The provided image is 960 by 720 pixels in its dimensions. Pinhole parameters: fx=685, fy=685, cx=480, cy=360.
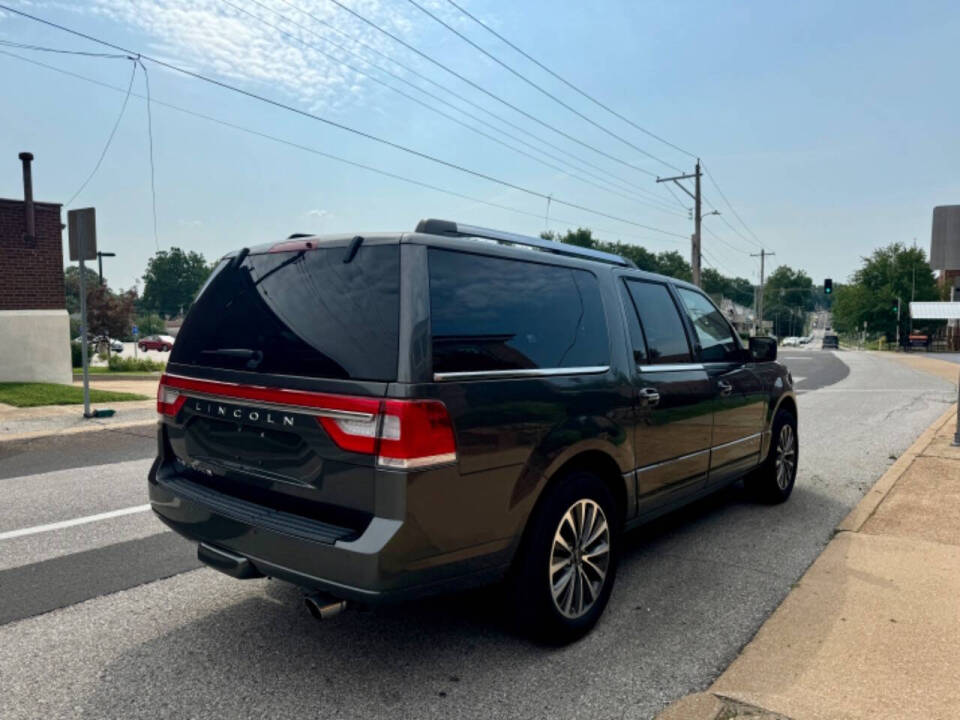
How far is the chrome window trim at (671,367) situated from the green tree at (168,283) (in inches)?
5776

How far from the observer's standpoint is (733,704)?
8.93 feet

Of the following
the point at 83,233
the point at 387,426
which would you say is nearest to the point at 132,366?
the point at 83,233

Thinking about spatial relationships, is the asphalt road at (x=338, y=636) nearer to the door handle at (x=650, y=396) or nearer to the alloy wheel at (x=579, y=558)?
the alloy wheel at (x=579, y=558)

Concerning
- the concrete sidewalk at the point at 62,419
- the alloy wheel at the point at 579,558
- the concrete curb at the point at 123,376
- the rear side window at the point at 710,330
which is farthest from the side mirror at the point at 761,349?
the concrete curb at the point at 123,376

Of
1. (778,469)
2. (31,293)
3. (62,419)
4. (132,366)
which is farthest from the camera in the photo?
(132,366)

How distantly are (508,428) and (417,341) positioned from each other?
22.6 inches

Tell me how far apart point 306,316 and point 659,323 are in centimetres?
232

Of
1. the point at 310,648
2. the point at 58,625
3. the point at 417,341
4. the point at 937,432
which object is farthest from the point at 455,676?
the point at 937,432

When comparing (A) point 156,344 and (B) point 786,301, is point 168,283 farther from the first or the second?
(B) point 786,301

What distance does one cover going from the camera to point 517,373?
305cm

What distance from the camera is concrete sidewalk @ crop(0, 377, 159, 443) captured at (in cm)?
969

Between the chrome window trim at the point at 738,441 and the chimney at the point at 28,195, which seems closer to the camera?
the chrome window trim at the point at 738,441

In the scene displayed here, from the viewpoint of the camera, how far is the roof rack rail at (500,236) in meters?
3.07

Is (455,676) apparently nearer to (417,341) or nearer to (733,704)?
(733,704)
